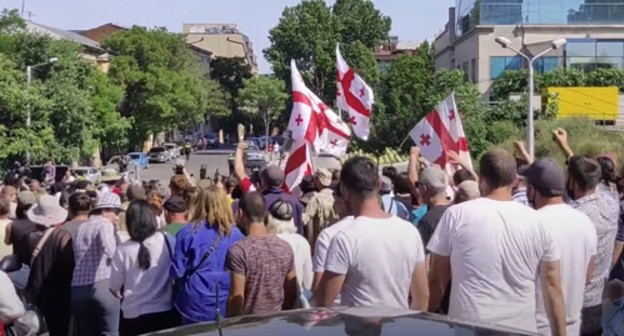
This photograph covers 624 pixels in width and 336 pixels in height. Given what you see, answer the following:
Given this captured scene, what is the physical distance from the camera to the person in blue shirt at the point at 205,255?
721cm

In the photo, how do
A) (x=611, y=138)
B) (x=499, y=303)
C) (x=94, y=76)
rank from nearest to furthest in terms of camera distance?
1. (x=499, y=303)
2. (x=611, y=138)
3. (x=94, y=76)

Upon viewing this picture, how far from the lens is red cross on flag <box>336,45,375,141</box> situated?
1596cm

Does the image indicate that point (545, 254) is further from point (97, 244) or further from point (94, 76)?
point (94, 76)

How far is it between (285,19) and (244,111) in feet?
59.2

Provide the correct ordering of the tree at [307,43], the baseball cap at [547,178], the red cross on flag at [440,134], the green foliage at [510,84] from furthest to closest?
the tree at [307,43], the green foliage at [510,84], the red cross on flag at [440,134], the baseball cap at [547,178]

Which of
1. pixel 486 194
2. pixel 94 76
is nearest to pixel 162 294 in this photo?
pixel 486 194

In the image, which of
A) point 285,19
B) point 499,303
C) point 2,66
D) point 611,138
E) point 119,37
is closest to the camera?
point 499,303

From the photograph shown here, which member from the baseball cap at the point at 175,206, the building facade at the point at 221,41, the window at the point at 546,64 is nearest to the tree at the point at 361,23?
the window at the point at 546,64

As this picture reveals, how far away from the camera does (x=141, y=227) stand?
7.57 metres

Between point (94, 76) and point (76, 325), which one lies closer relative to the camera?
point (76, 325)

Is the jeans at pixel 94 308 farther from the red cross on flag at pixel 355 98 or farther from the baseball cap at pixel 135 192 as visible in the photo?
the red cross on flag at pixel 355 98

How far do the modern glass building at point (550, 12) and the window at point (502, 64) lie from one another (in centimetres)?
220

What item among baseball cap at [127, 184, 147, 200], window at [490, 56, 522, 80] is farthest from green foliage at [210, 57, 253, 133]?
baseball cap at [127, 184, 147, 200]

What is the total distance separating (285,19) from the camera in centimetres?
9238
